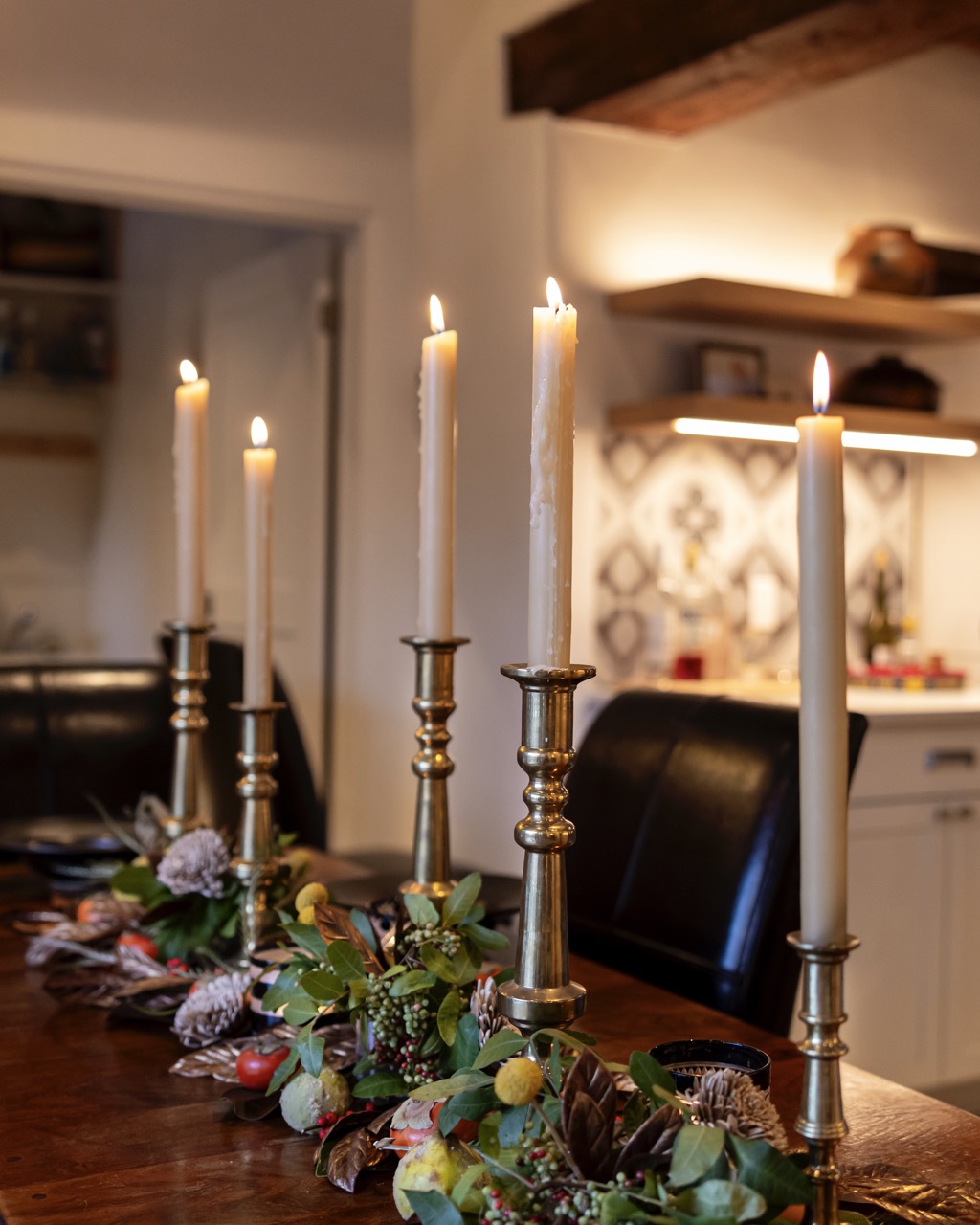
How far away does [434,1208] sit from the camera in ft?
2.19

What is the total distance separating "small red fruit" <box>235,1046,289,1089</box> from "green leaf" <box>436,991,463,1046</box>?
0.16 m

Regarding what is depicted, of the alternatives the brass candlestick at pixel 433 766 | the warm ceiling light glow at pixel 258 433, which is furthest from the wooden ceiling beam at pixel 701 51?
the brass candlestick at pixel 433 766

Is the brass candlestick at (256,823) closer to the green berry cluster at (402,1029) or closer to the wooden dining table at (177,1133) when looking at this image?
the wooden dining table at (177,1133)

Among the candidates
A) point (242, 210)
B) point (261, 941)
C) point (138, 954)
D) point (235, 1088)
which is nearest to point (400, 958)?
point (235, 1088)

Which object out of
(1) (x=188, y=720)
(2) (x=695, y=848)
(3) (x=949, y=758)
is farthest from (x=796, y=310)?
(1) (x=188, y=720)

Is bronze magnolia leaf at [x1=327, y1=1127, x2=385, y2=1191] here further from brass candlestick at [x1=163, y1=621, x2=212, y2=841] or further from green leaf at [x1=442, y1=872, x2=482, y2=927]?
brass candlestick at [x1=163, y1=621, x2=212, y2=841]

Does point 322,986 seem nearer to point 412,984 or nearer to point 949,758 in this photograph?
point 412,984

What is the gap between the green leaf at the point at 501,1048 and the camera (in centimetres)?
74

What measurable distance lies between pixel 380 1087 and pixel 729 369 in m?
2.86

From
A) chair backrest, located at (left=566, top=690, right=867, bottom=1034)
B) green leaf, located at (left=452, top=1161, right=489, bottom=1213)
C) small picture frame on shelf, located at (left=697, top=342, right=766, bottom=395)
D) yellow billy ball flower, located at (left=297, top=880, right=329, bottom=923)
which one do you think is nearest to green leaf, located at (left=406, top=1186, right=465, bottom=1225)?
green leaf, located at (left=452, top=1161, right=489, bottom=1213)

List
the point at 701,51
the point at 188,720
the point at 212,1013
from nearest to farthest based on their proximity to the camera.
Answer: the point at 212,1013
the point at 188,720
the point at 701,51

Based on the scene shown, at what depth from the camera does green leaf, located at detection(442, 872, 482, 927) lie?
0.93m

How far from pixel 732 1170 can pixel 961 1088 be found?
2862 millimetres

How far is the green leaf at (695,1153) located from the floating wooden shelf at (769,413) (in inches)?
104
